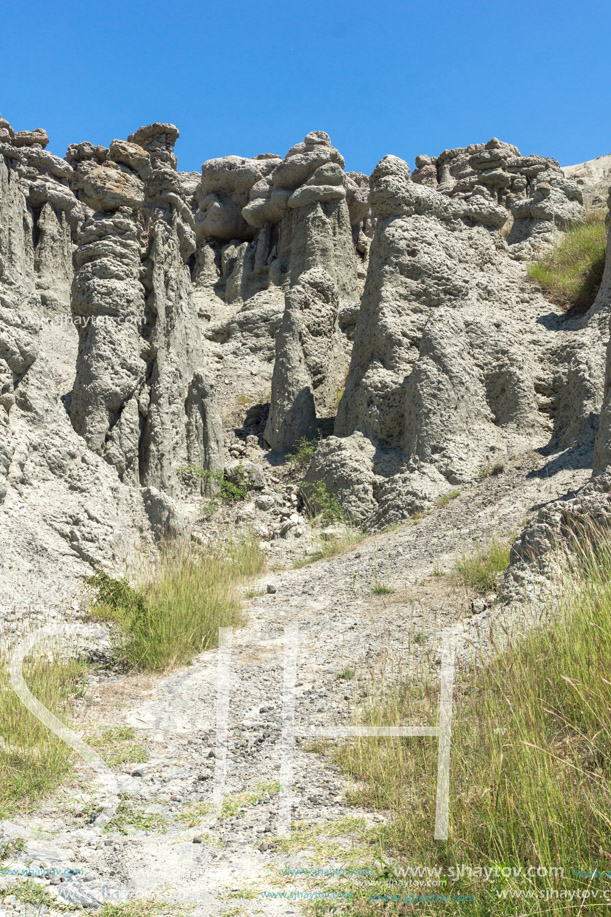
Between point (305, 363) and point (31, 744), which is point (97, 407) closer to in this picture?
point (305, 363)

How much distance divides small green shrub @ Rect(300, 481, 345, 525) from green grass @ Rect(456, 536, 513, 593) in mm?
3650

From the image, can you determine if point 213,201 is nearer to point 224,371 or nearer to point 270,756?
point 224,371

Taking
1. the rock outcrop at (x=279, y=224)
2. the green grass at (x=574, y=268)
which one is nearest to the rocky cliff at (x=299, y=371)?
the green grass at (x=574, y=268)

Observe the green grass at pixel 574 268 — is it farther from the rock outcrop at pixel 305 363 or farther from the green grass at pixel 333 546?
the green grass at pixel 333 546

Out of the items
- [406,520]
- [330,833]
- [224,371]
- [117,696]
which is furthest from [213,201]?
[330,833]

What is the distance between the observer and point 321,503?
461 inches

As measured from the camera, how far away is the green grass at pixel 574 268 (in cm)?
1450

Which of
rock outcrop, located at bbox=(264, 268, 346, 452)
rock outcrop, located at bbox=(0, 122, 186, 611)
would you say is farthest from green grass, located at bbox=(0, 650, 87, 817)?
rock outcrop, located at bbox=(264, 268, 346, 452)

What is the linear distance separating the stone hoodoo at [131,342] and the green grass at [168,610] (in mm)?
4004

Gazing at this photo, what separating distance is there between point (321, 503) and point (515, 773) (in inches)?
351

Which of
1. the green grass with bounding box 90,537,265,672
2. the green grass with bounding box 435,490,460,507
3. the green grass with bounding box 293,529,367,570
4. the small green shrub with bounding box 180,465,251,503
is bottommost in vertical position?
the green grass with bounding box 90,537,265,672

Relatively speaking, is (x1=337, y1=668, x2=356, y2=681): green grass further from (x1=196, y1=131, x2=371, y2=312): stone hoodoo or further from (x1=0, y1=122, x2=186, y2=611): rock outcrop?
(x1=196, y1=131, x2=371, y2=312): stone hoodoo

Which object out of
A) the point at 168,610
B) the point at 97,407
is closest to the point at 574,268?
the point at 97,407

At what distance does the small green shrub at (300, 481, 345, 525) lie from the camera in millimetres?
11531
